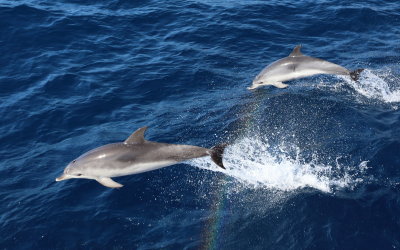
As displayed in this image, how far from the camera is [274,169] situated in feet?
40.5

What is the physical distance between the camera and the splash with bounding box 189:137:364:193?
11.5 metres

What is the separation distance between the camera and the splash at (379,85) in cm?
1599

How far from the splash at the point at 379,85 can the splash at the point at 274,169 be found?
535cm

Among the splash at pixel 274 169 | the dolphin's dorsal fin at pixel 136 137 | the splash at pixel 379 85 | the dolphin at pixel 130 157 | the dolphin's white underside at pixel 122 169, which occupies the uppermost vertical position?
the dolphin's dorsal fin at pixel 136 137

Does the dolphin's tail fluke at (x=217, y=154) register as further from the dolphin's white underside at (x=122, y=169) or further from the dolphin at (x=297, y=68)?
the dolphin at (x=297, y=68)

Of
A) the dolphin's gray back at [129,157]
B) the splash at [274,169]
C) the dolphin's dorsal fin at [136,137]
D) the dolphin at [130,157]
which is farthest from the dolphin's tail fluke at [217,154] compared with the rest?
the dolphin's dorsal fin at [136,137]

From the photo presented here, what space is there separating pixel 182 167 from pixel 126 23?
1369cm

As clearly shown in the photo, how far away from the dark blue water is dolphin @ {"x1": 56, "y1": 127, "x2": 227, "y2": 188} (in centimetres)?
116

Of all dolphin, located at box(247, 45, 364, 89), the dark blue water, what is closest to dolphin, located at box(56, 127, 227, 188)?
the dark blue water

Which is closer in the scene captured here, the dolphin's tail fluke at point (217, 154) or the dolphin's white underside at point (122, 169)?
the dolphin's tail fluke at point (217, 154)

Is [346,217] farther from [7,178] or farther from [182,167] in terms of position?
[7,178]

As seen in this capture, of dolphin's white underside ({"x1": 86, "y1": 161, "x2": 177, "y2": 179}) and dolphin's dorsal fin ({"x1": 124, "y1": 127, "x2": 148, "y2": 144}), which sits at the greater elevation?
dolphin's dorsal fin ({"x1": 124, "y1": 127, "x2": 148, "y2": 144})

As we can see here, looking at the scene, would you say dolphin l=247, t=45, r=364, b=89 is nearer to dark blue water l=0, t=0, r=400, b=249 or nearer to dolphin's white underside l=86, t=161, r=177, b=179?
dark blue water l=0, t=0, r=400, b=249

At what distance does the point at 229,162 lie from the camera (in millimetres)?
13039
